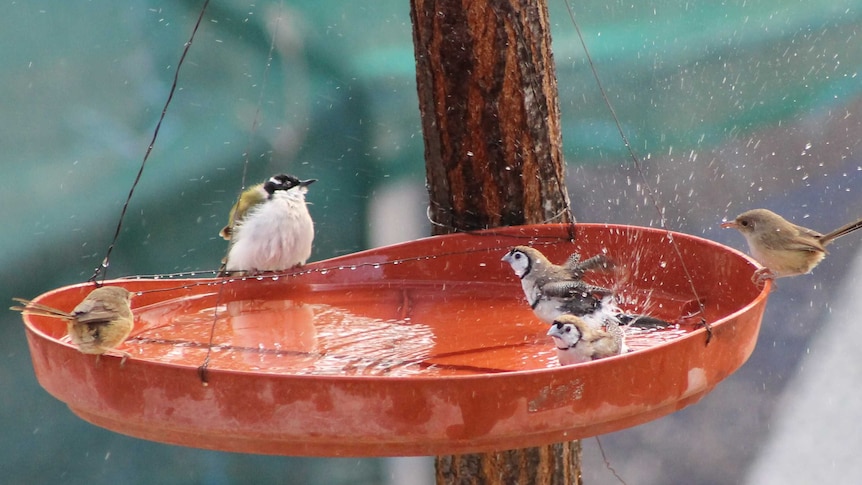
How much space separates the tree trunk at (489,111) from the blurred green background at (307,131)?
147 cm

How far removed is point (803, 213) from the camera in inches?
222

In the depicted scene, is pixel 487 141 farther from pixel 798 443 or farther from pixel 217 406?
pixel 798 443

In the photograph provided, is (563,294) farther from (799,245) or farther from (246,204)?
(246,204)

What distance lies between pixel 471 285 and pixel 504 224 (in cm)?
38

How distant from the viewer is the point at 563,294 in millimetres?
2941

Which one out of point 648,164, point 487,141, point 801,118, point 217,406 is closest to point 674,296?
point 487,141

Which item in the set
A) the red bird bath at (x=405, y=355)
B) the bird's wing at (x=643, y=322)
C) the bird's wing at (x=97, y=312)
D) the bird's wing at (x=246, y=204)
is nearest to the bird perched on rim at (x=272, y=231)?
the bird's wing at (x=246, y=204)

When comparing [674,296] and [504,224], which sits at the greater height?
[504,224]

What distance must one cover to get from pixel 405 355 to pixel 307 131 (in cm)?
271

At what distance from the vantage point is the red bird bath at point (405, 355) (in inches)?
76.3

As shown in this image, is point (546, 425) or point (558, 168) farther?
point (558, 168)

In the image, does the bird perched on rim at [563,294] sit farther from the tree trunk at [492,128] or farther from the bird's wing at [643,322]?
the tree trunk at [492,128]

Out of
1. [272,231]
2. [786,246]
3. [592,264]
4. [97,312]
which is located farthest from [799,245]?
[97,312]

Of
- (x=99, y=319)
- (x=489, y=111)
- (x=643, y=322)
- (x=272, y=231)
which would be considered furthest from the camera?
(x=272, y=231)
